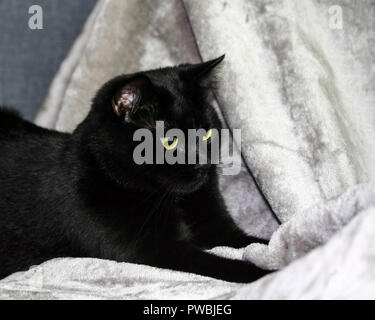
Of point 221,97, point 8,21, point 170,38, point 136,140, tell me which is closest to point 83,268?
point 136,140

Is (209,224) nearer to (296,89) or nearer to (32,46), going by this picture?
(296,89)

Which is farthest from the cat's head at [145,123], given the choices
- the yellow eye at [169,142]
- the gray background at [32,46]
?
the gray background at [32,46]

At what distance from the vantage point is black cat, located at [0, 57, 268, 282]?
3.33ft

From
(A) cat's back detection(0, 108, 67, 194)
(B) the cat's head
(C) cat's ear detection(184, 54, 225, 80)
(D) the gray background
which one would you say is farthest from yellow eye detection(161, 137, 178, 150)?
(D) the gray background

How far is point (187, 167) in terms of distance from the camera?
1060mm

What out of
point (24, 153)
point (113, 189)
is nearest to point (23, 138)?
point (24, 153)

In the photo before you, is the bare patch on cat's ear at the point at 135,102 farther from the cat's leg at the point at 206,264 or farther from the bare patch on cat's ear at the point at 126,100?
the cat's leg at the point at 206,264

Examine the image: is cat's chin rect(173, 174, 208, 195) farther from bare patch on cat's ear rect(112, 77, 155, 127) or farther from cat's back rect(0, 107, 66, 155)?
cat's back rect(0, 107, 66, 155)

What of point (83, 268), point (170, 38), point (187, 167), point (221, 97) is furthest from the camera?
point (170, 38)

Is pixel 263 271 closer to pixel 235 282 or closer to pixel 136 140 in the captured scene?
pixel 235 282

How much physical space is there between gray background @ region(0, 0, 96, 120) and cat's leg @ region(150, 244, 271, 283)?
848 mm

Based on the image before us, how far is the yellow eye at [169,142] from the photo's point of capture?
1035 millimetres

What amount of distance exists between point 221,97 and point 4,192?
1.92ft

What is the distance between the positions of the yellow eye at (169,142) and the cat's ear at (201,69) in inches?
6.8
